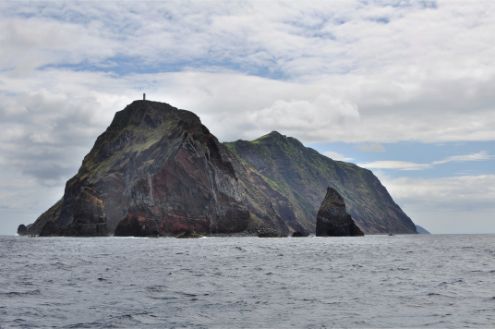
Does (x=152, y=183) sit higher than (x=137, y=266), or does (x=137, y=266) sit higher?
(x=152, y=183)

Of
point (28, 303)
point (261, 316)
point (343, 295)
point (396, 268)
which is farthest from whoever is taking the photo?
point (396, 268)

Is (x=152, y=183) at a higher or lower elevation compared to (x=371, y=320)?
higher

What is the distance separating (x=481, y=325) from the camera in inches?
968

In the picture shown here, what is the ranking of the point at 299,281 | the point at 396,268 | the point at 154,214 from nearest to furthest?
1. the point at 299,281
2. the point at 396,268
3. the point at 154,214

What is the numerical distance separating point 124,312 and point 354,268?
3284 cm

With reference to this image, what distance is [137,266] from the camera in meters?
56.1

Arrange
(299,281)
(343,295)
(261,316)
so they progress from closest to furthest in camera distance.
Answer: (261,316), (343,295), (299,281)

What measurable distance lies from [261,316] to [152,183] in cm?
17580

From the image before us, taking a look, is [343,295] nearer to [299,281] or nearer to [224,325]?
[299,281]

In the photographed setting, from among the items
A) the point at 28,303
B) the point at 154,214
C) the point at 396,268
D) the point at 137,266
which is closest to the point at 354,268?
the point at 396,268

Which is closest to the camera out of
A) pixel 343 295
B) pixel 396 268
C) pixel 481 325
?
pixel 481 325

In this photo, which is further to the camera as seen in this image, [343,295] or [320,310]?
[343,295]

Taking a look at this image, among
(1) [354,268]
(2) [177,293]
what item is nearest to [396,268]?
(1) [354,268]

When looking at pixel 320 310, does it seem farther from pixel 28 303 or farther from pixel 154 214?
pixel 154 214
